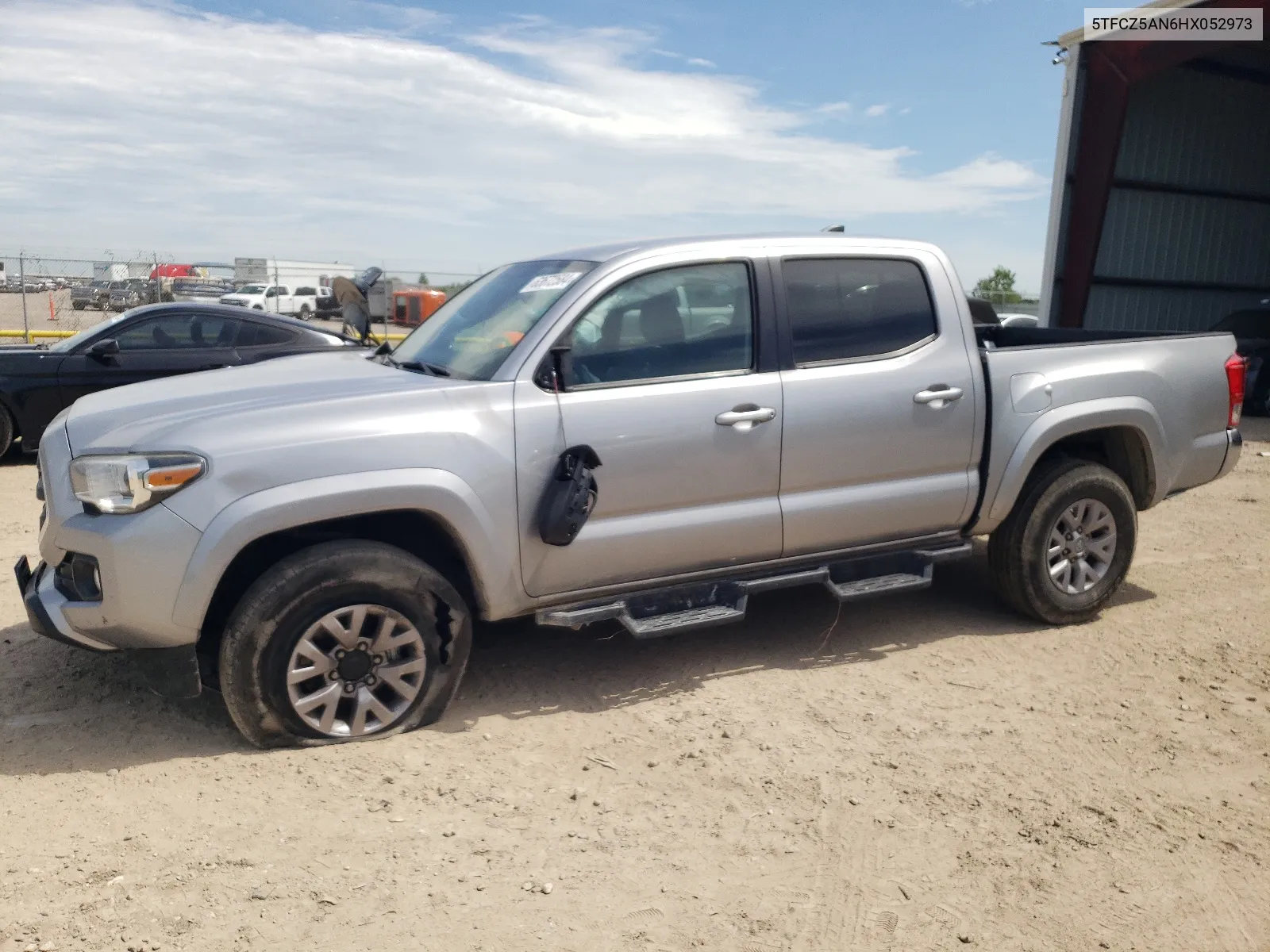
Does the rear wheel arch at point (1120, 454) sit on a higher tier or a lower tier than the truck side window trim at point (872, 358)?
lower

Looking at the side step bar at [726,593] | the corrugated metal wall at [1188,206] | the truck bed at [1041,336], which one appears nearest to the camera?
the side step bar at [726,593]

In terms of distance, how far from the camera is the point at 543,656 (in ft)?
16.4

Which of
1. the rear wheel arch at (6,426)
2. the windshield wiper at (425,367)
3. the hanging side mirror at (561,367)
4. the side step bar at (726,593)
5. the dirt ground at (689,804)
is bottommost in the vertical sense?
the dirt ground at (689,804)

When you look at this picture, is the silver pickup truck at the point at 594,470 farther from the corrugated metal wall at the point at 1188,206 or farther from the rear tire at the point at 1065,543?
the corrugated metal wall at the point at 1188,206

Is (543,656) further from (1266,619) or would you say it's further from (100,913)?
(1266,619)

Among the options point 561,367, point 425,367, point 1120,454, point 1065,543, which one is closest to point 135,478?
point 425,367

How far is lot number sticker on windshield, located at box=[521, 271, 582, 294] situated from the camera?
4.46 meters

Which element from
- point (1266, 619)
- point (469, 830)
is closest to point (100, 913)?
point (469, 830)

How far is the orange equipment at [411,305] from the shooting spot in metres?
30.8

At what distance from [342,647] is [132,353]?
6.76 m

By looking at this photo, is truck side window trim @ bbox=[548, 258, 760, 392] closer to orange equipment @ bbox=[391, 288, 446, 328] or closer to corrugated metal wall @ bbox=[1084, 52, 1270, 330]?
corrugated metal wall @ bbox=[1084, 52, 1270, 330]

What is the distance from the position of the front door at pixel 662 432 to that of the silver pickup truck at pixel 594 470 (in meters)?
0.01

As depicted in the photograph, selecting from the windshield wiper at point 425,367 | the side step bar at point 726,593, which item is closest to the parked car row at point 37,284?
the windshield wiper at point 425,367

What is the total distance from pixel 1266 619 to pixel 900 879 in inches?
139
